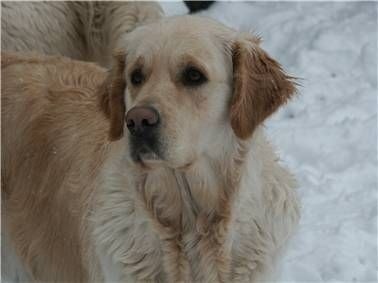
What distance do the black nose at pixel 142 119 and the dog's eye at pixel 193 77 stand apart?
0.99 feet

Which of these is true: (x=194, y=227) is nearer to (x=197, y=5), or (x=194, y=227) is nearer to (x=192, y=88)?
(x=192, y=88)

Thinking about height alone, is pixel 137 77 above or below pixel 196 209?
above

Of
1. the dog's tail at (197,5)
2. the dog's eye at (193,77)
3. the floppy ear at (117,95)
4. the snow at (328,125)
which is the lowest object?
the dog's tail at (197,5)

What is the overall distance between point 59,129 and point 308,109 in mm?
2878

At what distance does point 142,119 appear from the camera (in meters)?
3.38

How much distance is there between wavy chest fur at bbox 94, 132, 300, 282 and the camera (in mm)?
3832

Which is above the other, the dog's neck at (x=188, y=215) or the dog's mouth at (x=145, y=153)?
the dog's mouth at (x=145, y=153)

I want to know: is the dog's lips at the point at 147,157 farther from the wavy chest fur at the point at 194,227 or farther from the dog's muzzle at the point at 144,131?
the wavy chest fur at the point at 194,227

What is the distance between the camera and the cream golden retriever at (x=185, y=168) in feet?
11.8

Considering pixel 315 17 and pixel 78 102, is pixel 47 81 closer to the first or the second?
pixel 78 102

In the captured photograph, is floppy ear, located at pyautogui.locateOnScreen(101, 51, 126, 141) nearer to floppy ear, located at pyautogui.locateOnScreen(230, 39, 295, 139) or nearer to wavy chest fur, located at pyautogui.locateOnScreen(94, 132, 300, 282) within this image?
wavy chest fur, located at pyautogui.locateOnScreen(94, 132, 300, 282)

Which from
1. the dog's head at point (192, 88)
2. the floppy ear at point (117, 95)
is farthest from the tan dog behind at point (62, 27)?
the dog's head at point (192, 88)

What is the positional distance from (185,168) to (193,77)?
412mm

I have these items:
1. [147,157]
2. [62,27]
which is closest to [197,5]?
[62,27]
